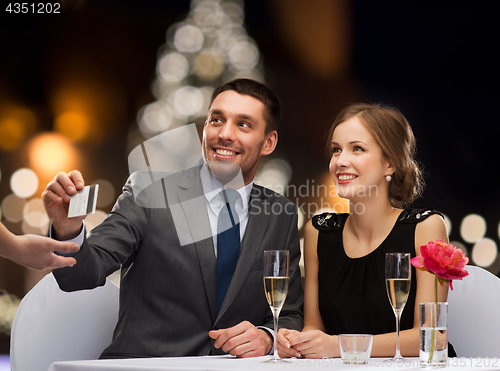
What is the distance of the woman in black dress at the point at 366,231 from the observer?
167 centimetres

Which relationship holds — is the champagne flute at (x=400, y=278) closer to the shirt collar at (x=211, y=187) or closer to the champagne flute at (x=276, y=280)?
the champagne flute at (x=276, y=280)

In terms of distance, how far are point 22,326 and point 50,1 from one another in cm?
314

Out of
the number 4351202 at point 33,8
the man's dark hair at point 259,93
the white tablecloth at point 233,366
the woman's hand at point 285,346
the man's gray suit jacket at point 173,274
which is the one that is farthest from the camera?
the number 4351202 at point 33,8

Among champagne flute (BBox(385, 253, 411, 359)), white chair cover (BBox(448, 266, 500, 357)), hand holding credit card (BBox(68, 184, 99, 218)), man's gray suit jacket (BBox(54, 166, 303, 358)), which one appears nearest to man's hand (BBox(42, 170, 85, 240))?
hand holding credit card (BBox(68, 184, 99, 218))

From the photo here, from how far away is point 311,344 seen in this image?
120cm

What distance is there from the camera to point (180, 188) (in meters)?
1.74

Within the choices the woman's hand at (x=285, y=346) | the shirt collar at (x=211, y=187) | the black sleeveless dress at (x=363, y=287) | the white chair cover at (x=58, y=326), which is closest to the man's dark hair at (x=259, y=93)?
the shirt collar at (x=211, y=187)

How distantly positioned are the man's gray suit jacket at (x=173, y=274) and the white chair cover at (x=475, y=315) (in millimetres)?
516

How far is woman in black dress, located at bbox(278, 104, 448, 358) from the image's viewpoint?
1666mm

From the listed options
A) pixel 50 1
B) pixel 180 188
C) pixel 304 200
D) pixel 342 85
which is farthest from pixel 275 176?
pixel 50 1

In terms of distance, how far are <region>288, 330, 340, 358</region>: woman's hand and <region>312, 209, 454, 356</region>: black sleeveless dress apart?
18.2 inches

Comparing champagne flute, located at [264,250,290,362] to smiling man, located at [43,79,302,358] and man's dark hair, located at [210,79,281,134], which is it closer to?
smiling man, located at [43,79,302,358]

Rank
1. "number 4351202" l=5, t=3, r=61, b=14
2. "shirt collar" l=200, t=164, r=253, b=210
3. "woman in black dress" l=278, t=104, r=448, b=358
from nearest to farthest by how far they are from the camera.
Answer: "woman in black dress" l=278, t=104, r=448, b=358 < "shirt collar" l=200, t=164, r=253, b=210 < "number 4351202" l=5, t=3, r=61, b=14

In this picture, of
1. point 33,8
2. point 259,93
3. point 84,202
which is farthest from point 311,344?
point 33,8
